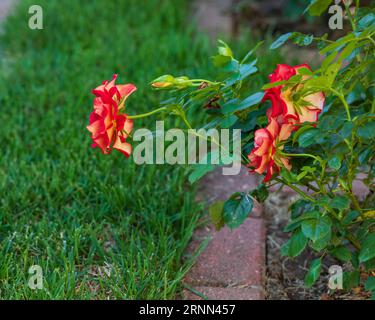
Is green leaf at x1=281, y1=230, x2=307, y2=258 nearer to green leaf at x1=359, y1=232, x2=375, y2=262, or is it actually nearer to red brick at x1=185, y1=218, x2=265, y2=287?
green leaf at x1=359, y1=232, x2=375, y2=262

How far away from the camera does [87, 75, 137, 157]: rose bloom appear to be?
1249 millimetres

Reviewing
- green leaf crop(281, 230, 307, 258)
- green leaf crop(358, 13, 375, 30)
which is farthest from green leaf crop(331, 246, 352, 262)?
green leaf crop(358, 13, 375, 30)

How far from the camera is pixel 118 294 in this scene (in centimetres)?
146

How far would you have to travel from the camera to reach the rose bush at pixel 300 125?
1244 mm

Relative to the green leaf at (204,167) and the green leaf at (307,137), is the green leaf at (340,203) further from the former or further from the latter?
the green leaf at (204,167)

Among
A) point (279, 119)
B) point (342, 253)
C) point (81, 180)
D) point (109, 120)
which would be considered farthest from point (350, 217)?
point (81, 180)

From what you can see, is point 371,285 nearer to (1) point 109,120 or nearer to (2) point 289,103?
(2) point 289,103

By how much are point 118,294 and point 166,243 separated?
217 millimetres

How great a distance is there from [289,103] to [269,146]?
0.29ft

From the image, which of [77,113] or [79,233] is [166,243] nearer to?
[79,233]

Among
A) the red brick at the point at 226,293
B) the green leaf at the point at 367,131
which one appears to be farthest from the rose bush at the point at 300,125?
the red brick at the point at 226,293

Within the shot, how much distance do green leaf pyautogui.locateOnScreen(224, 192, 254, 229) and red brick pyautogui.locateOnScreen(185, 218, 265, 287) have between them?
217 millimetres

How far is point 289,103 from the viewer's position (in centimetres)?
125
